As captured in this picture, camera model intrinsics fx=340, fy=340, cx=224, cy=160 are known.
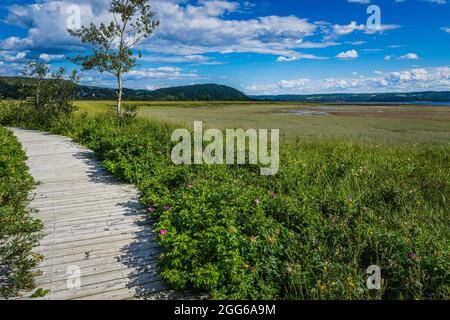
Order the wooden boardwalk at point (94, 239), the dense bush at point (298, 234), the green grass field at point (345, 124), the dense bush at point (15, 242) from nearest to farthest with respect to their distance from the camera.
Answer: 1. the dense bush at point (298, 234)
2. the dense bush at point (15, 242)
3. the wooden boardwalk at point (94, 239)
4. the green grass field at point (345, 124)

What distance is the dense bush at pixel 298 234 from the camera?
3736 mm

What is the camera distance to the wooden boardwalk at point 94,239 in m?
4.12

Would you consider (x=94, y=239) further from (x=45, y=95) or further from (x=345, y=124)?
(x=345, y=124)

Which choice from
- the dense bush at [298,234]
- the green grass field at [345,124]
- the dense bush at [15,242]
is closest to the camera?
the dense bush at [298,234]

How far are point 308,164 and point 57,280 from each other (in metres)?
6.86

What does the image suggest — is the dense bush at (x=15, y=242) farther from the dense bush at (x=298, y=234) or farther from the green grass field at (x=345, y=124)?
the green grass field at (x=345, y=124)

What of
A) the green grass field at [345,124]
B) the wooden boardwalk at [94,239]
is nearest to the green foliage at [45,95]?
the green grass field at [345,124]

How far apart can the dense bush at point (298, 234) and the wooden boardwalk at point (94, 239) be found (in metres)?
0.33

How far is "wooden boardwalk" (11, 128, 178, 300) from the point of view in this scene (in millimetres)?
4117

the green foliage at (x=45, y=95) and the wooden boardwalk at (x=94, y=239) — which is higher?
the green foliage at (x=45, y=95)

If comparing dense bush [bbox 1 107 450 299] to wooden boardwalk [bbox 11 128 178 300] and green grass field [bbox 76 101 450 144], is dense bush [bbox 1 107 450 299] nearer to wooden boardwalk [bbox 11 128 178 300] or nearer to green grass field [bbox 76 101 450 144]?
wooden boardwalk [bbox 11 128 178 300]

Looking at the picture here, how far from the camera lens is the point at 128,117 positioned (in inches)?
656

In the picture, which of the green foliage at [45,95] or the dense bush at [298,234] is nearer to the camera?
the dense bush at [298,234]
